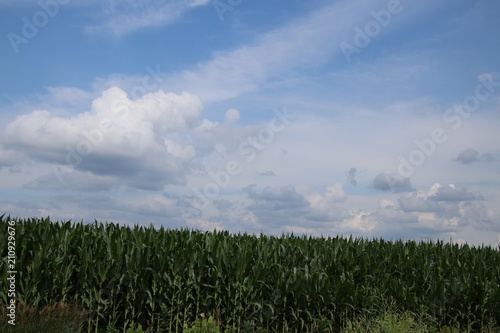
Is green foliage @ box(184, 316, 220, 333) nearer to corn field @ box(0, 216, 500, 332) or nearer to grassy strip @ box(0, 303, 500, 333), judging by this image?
grassy strip @ box(0, 303, 500, 333)

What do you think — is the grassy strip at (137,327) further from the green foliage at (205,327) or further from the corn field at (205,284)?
the corn field at (205,284)

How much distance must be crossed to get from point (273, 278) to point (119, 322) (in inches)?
127

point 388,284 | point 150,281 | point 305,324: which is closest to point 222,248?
point 150,281

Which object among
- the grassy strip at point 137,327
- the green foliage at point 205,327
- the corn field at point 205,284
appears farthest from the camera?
the corn field at point 205,284

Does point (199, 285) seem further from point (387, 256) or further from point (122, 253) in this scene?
point (387, 256)

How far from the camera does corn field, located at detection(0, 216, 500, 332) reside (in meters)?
9.74

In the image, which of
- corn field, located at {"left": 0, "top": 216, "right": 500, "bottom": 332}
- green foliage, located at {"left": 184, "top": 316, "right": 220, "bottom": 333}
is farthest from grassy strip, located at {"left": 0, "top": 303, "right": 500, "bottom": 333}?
corn field, located at {"left": 0, "top": 216, "right": 500, "bottom": 332}

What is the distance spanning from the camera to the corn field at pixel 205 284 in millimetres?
9742

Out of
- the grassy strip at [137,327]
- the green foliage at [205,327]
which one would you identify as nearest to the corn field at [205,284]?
the grassy strip at [137,327]

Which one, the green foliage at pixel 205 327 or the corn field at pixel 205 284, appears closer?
the green foliage at pixel 205 327

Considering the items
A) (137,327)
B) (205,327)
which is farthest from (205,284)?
(137,327)

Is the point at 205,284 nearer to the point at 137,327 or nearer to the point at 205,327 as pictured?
the point at 205,327

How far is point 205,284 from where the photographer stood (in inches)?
400

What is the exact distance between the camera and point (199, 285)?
10.2 metres
